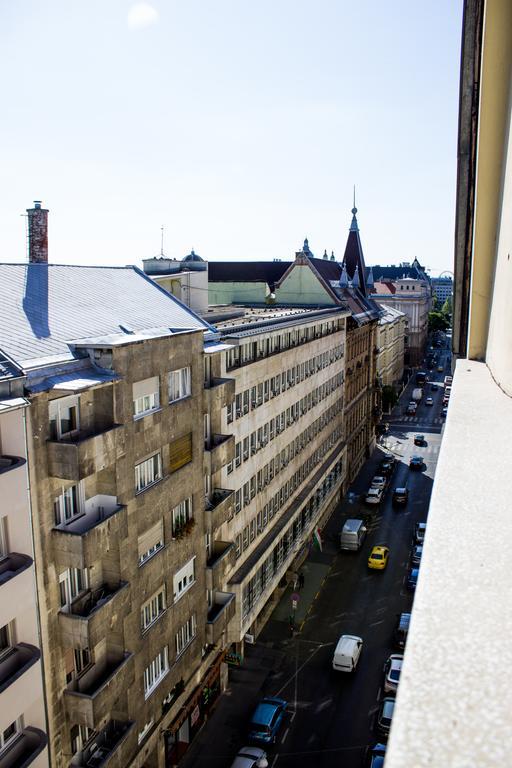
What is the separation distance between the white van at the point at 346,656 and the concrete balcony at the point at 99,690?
1878 centimetres

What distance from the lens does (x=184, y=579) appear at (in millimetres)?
29094

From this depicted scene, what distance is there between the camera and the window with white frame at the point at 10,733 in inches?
724

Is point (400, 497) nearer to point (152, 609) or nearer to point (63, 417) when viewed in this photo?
point (152, 609)

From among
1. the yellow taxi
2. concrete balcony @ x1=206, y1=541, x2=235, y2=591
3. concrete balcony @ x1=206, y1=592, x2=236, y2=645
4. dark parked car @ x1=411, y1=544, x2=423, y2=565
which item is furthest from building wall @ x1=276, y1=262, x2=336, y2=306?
concrete balcony @ x1=206, y1=592, x2=236, y2=645

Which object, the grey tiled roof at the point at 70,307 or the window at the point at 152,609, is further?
the window at the point at 152,609

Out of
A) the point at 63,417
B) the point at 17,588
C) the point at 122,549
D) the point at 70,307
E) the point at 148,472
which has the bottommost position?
the point at 122,549

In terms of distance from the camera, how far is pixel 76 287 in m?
28.4

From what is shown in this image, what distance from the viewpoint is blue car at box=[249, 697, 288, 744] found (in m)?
33.4

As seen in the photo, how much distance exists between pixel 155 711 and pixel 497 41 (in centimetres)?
2591

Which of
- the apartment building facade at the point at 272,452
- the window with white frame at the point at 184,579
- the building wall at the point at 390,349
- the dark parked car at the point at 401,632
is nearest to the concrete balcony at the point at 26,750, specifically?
the window with white frame at the point at 184,579

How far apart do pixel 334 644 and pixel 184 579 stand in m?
17.8

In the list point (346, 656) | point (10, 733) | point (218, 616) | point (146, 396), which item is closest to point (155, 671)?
point (218, 616)

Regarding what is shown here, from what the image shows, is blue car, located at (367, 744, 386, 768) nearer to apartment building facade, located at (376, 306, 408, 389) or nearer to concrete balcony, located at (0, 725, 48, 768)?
concrete balcony, located at (0, 725, 48, 768)

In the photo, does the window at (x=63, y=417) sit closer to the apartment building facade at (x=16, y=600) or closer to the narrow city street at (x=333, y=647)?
the apartment building facade at (x=16, y=600)
